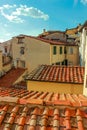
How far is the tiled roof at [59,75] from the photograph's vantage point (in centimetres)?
1471

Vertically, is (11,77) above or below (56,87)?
below

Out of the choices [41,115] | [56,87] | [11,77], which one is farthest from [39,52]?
[41,115]

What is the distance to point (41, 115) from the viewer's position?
15.9ft

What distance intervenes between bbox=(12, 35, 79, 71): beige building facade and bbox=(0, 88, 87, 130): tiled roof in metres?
27.2

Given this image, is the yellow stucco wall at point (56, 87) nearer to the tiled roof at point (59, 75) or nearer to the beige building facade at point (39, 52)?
the tiled roof at point (59, 75)

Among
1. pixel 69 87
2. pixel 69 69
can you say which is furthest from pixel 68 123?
pixel 69 69

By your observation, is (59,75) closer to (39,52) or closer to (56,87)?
(56,87)

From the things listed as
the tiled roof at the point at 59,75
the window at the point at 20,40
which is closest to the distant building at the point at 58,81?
the tiled roof at the point at 59,75

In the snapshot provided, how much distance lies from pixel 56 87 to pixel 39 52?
64.4 ft

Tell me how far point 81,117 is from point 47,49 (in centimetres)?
2811

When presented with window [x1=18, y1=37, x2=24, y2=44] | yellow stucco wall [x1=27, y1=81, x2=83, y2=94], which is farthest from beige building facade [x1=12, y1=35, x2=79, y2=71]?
yellow stucco wall [x1=27, y1=81, x2=83, y2=94]

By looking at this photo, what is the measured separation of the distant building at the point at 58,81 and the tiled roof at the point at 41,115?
8.89 meters

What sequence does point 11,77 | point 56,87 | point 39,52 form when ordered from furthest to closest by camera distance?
point 39,52
point 11,77
point 56,87

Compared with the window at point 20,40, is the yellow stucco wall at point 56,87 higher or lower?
lower
